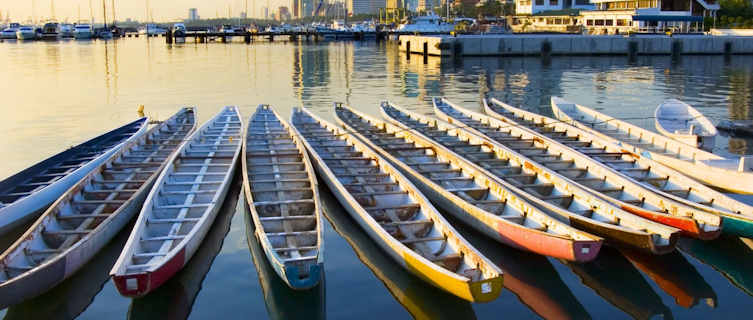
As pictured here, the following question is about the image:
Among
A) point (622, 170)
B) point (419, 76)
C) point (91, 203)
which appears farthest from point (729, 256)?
point (419, 76)

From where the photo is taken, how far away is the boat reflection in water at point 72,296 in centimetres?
966

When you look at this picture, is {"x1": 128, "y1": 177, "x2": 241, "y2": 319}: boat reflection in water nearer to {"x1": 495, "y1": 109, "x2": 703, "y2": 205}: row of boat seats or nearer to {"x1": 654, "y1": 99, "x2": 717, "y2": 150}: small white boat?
{"x1": 495, "y1": 109, "x2": 703, "y2": 205}: row of boat seats

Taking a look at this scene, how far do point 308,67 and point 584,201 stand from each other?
4337 cm

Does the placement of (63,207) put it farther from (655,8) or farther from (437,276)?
(655,8)

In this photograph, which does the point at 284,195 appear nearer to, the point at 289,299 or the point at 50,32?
the point at 289,299

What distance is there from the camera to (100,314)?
382 inches

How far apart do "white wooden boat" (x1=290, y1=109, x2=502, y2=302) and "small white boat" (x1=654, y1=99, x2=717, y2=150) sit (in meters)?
8.97

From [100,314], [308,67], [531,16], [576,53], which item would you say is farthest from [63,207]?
[531,16]

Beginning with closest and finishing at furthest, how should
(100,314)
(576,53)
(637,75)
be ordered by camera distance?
(100,314) → (637,75) → (576,53)

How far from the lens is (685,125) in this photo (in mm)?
20781

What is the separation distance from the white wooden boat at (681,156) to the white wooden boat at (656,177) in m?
0.60

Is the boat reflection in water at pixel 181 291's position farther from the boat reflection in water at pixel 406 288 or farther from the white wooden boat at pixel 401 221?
the white wooden boat at pixel 401 221

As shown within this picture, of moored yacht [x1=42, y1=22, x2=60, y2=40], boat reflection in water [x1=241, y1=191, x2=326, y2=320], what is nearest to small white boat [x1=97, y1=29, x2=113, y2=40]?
moored yacht [x1=42, y1=22, x2=60, y2=40]

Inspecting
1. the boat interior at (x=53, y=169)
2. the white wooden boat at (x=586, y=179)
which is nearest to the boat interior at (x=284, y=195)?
the boat interior at (x=53, y=169)
